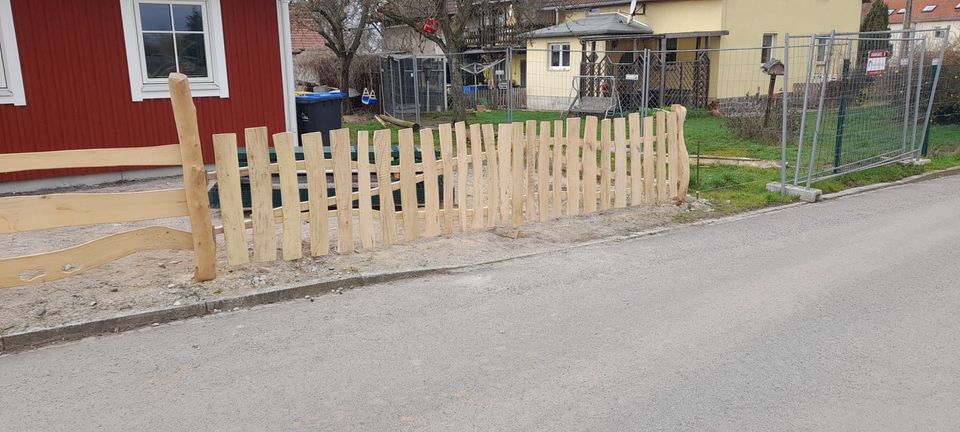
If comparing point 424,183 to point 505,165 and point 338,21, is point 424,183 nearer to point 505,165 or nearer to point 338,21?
point 505,165

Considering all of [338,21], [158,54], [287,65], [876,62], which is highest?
[338,21]

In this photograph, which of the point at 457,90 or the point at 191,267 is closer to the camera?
the point at 191,267

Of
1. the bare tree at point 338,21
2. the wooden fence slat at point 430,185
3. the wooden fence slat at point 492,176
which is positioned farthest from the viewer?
the bare tree at point 338,21

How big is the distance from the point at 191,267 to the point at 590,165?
14.6 ft

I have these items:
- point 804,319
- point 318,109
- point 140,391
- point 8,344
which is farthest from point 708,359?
point 318,109

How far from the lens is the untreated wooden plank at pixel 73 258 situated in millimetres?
5500

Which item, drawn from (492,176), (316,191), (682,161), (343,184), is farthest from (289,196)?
(682,161)

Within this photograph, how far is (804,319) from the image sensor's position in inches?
211

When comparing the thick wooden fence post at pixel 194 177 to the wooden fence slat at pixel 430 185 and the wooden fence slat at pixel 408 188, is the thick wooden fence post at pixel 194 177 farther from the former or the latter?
the wooden fence slat at pixel 430 185

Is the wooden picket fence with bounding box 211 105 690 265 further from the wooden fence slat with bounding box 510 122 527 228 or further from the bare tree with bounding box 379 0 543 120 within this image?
the bare tree with bounding box 379 0 543 120

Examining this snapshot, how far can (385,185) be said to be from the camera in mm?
6977

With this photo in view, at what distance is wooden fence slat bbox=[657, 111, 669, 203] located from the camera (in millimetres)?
8672

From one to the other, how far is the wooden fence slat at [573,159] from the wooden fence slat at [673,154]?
139 centimetres

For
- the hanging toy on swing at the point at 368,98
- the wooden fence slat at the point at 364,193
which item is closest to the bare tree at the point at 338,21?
the hanging toy on swing at the point at 368,98
